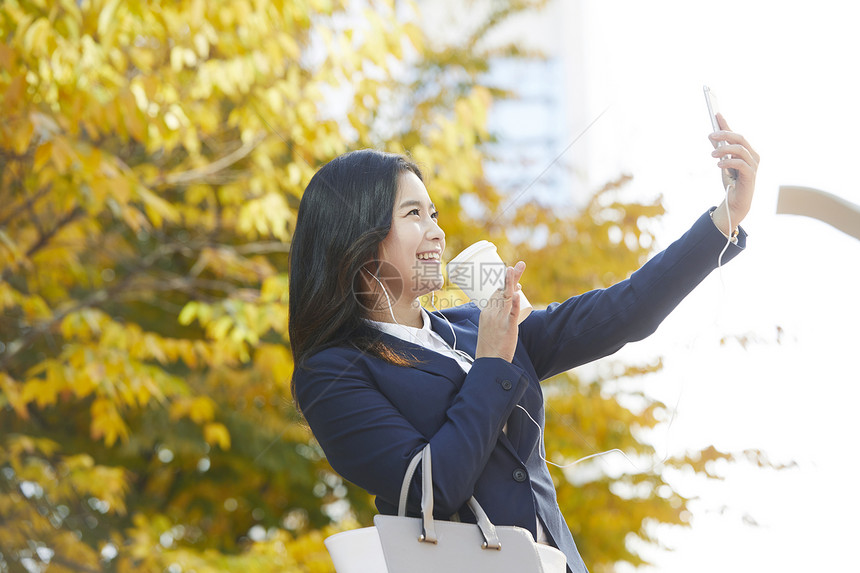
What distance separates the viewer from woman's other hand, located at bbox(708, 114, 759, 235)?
1.36 meters

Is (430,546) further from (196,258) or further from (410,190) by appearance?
(196,258)

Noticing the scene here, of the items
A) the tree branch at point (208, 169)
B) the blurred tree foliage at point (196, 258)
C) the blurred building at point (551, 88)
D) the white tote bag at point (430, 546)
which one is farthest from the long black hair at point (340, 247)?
the blurred building at point (551, 88)

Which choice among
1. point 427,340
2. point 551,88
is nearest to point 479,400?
point 427,340

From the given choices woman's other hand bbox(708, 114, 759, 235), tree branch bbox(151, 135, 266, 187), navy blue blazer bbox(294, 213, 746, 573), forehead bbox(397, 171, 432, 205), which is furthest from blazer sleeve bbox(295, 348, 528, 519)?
tree branch bbox(151, 135, 266, 187)

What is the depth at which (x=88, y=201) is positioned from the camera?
296 cm

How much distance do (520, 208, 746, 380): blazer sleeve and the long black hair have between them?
0.98 ft

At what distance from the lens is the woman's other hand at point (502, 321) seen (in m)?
1.27

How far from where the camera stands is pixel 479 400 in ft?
4.09

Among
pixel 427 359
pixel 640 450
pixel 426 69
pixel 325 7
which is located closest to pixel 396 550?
pixel 427 359

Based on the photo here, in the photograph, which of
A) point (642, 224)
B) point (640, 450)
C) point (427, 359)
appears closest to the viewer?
point (427, 359)

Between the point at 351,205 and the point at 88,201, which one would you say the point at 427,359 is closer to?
the point at 351,205

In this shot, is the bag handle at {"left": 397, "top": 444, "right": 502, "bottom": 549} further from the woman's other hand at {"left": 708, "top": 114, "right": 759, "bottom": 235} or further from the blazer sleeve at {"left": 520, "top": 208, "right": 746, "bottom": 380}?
the woman's other hand at {"left": 708, "top": 114, "right": 759, "bottom": 235}

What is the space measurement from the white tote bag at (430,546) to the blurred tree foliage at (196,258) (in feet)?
4.98

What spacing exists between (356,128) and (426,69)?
7.85 feet
